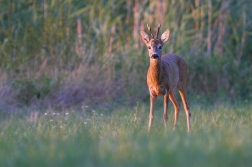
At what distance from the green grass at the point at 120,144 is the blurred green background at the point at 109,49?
3.26 m

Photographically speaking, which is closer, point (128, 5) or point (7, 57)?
point (7, 57)

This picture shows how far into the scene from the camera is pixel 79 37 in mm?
15234

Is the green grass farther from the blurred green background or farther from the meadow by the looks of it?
the blurred green background

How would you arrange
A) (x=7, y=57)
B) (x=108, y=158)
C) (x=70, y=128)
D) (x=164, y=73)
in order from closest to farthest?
(x=108, y=158) < (x=70, y=128) < (x=164, y=73) < (x=7, y=57)

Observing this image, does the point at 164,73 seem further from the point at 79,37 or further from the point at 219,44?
the point at 219,44

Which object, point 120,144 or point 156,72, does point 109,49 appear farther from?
point 120,144

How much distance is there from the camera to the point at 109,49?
602 inches

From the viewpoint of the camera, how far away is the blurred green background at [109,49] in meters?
14.0

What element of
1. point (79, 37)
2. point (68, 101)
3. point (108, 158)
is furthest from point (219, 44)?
point (108, 158)

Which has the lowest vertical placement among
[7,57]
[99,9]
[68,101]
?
[68,101]

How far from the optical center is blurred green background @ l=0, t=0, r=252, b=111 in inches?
550

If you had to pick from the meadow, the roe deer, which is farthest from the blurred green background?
the roe deer

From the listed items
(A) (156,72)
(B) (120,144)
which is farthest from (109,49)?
(B) (120,144)

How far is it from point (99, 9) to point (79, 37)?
3.99ft
